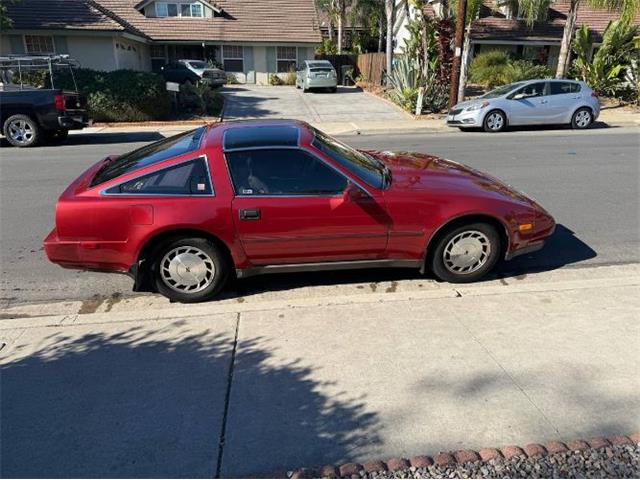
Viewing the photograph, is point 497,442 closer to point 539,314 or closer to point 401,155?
point 539,314

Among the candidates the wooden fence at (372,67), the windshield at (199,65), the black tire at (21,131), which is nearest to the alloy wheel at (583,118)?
the wooden fence at (372,67)

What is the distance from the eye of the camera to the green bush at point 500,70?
23.2 metres

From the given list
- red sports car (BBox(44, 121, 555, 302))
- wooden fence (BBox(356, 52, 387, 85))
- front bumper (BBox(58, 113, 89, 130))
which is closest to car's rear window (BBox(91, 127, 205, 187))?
red sports car (BBox(44, 121, 555, 302))

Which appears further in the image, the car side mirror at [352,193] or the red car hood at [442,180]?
the red car hood at [442,180]

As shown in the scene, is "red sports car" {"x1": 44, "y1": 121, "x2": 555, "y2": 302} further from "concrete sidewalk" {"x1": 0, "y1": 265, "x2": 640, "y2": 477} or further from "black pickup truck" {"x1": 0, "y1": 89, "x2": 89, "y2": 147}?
"black pickup truck" {"x1": 0, "y1": 89, "x2": 89, "y2": 147}

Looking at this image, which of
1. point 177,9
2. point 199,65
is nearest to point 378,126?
point 199,65

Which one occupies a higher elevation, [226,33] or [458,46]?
[226,33]

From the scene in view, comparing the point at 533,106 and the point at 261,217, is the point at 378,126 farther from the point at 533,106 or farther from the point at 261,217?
the point at 261,217

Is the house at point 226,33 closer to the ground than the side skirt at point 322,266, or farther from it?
farther from it

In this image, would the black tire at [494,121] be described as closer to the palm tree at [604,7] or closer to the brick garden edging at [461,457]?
the palm tree at [604,7]

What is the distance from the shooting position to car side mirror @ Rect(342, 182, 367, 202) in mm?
3965

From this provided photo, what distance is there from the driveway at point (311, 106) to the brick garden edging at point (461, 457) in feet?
53.0

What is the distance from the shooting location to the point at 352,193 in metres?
3.98

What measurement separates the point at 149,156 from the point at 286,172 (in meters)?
1.28
